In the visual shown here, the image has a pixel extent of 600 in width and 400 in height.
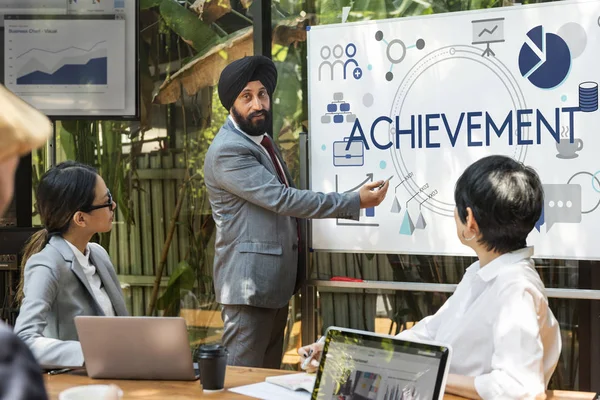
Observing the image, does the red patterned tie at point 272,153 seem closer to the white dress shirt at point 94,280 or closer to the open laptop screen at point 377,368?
the white dress shirt at point 94,280

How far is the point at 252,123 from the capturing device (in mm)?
3936

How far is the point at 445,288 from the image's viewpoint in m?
4.03

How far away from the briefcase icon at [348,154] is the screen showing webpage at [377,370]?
2322mm

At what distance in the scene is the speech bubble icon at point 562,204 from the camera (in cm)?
371

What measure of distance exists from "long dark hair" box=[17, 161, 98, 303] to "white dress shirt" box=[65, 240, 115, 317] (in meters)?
0.08

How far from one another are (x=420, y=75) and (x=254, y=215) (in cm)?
103

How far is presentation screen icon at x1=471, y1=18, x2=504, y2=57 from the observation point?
12.7ft

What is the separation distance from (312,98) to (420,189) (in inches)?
28.8

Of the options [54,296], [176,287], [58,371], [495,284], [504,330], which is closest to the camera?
[504,330]

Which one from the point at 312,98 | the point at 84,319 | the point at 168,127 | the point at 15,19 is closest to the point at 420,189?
the point at 312,98

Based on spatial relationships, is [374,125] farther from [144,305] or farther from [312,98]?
[144,305]

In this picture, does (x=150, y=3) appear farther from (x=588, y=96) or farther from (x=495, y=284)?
(x=495, y=284)

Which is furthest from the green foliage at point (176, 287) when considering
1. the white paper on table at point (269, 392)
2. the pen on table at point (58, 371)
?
the white paper on table at point (269, 392)

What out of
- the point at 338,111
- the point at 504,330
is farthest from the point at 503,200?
the point at 338,111
